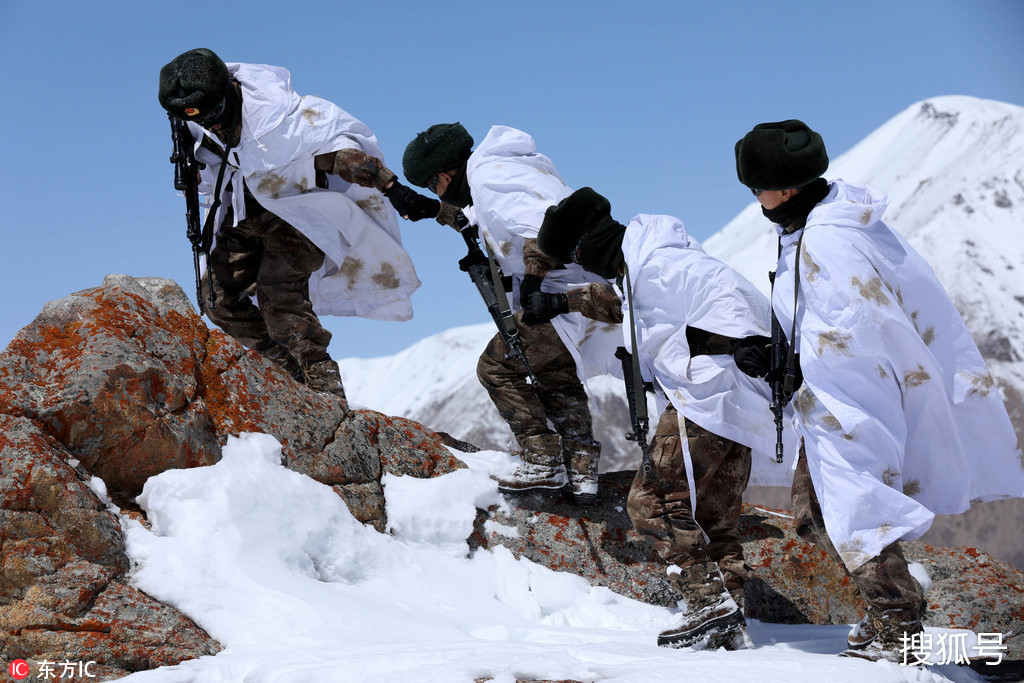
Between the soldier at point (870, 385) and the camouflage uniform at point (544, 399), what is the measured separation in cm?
148

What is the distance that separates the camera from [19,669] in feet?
10.4

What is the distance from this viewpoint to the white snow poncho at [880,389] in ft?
10.6

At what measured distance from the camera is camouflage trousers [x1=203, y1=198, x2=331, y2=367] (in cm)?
557

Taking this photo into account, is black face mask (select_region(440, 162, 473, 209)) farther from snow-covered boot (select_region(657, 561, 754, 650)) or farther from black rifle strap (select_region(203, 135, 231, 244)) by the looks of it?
snow-covered boot (select_region(657, 561, 754, 650))

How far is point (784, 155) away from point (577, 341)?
1672 millimetres

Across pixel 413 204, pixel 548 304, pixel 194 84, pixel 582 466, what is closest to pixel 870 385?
pixel 548 304

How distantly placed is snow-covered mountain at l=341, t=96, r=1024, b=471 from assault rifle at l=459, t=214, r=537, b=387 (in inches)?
982

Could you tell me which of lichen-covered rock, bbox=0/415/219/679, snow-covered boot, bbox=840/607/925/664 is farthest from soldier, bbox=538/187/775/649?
lichen-covered rock, bbox=0/415/219/679

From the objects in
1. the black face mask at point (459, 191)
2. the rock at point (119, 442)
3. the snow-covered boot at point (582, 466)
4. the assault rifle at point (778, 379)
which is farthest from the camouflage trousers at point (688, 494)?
the black face mask at point (459, 191)

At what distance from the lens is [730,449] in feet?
12.8

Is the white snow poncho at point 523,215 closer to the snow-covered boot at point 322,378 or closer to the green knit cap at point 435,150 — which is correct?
the green knit cap at point 435,150

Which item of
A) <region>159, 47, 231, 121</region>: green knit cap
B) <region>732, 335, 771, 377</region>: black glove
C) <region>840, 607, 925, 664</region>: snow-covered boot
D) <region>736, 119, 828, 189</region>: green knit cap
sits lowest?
<region>840, 607, 925, 664</region>: snow-covered boot

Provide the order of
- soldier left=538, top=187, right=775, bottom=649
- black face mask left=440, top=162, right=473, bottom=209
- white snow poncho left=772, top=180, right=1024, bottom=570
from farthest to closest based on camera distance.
A: 1. black face mask left=440, top=162, right=473, bottom=209
2. soldier left=538, top=187, right=775, bottom=649
3. white snow poncho left=772, top=180, right=1024, bottom=570

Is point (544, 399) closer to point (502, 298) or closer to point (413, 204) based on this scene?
point (502, 298)
